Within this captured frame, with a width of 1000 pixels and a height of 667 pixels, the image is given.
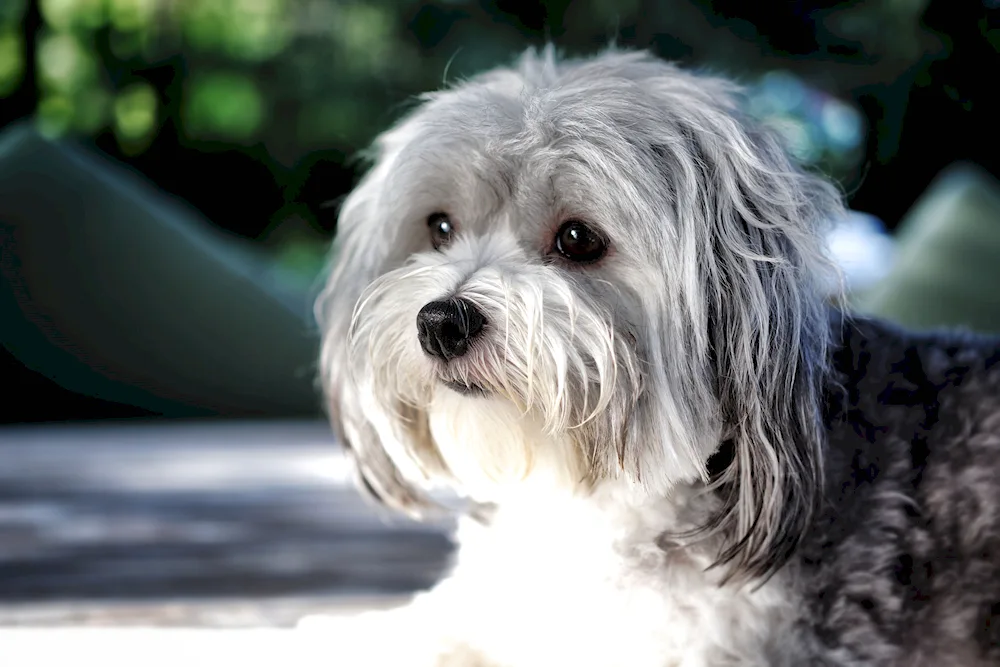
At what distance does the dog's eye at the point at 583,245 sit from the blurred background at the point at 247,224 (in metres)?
0.34

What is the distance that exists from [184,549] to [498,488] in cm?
138

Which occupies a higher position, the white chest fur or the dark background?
the dark background

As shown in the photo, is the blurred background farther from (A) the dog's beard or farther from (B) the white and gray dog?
(A) the dog's beard

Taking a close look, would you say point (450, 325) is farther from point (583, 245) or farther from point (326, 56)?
point (326, 56)

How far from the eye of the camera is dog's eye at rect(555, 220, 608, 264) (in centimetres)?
151

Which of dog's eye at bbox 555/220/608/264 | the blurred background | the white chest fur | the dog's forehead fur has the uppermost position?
the blurred background

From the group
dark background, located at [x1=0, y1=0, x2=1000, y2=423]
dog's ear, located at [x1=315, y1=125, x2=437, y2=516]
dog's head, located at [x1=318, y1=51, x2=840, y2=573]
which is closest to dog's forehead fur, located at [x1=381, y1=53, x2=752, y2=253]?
dog's head, located at [x1=318, y1=51, x2=840, y2=573]

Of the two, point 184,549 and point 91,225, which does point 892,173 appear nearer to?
point 91,225

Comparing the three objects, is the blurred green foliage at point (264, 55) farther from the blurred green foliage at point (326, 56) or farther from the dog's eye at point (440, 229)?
the dog's eye at point (440, 229)

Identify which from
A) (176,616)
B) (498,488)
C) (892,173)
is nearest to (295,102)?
(892,173)

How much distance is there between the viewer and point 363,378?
1606 mm

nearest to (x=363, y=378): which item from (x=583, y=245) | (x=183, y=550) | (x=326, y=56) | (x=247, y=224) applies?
(x=583, y=245)

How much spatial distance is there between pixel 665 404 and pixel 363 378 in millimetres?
443

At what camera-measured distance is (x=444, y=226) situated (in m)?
1.66
